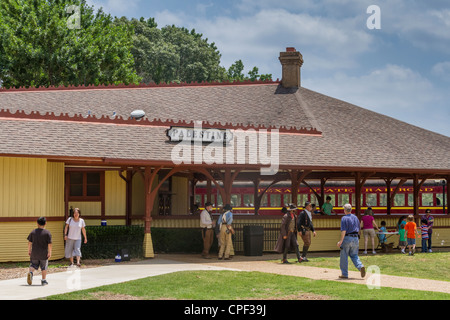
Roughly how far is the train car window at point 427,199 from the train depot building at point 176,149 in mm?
7871

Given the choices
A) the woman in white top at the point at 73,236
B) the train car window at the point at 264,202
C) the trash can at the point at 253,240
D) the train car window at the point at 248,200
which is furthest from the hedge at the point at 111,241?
the train car window at the point at 248,200

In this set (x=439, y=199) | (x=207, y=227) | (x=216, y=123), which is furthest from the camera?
(x=439, y=199)

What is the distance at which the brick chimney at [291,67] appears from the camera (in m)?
30.2

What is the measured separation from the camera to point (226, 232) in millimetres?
20359

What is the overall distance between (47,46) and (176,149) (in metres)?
22.4

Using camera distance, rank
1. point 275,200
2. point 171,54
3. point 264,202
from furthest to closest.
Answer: point 171,54 < point 264,202 < point 275,200

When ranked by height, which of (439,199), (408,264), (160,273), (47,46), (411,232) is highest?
(47,46)

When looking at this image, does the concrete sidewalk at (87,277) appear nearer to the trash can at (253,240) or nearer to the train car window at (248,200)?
the trash can at (253,240)

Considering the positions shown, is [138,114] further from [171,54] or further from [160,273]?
[171,54]

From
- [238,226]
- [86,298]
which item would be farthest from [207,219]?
[86,298]

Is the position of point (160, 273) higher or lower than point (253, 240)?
lower

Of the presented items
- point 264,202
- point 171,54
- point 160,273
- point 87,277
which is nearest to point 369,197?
point 264,202

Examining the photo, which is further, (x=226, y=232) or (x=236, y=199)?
(x=236, y=199)

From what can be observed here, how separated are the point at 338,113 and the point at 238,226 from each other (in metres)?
8.56
